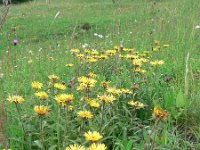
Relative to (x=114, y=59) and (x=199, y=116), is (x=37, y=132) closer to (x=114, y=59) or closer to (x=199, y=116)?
(x=199, y=116)

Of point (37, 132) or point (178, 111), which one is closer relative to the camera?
point (37, 132)

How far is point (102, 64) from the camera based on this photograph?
10.2 ft

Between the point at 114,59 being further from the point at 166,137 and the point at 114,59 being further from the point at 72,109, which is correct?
the point at 166,137

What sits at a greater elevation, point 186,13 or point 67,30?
point 186,13

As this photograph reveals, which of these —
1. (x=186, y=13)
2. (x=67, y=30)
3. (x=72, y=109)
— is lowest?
(x=67, y=30)

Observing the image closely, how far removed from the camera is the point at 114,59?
3.10 meters

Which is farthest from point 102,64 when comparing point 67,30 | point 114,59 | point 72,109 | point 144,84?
point 67,30

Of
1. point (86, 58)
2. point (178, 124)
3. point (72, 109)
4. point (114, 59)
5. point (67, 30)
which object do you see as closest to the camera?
point (72, 109)

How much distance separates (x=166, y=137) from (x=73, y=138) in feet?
1.47

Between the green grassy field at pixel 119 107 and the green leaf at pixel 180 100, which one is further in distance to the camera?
the green leaf at pixel 180 100

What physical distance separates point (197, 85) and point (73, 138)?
97 cm

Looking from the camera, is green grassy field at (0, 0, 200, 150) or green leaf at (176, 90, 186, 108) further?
green leaf at (176, 90, 186, 108)

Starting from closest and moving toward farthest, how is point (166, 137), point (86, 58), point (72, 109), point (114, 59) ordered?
1. point (166, 137)
2. point (72, 109)
3. point (86, 58)
4. point (114, 59)

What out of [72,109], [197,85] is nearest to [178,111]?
[197,85]
